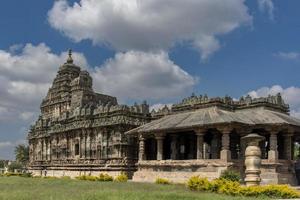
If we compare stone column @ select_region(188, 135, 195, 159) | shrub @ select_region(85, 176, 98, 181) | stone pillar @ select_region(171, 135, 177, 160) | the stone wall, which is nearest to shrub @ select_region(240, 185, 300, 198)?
the stone wall

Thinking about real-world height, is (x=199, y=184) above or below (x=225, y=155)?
below

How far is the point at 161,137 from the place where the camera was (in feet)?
123

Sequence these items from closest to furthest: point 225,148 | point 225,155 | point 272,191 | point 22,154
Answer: point 272,191 < point 225,155 < point 225,148 < point 22,154

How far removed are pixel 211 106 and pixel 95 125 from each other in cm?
1398

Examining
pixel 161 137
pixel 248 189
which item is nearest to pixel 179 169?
pixel 161 137

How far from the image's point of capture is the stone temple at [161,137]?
33188 millimetres

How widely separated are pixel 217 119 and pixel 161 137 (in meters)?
5.89

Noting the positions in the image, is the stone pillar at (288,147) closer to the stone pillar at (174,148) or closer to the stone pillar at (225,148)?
the stone pillar at (225,148)

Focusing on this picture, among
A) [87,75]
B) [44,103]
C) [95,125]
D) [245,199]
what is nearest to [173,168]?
[95,125]

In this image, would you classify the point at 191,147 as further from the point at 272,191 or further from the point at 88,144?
the point at 272,191

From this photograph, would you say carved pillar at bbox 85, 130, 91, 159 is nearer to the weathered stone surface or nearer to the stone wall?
the weathered stone surface

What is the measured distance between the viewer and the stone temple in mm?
33188

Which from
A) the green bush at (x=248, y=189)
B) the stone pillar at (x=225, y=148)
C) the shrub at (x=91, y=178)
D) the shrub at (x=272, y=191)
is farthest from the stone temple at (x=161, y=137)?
the shrub at (x=272, y=191)

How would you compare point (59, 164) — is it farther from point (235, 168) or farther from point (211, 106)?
point (235, 168)
